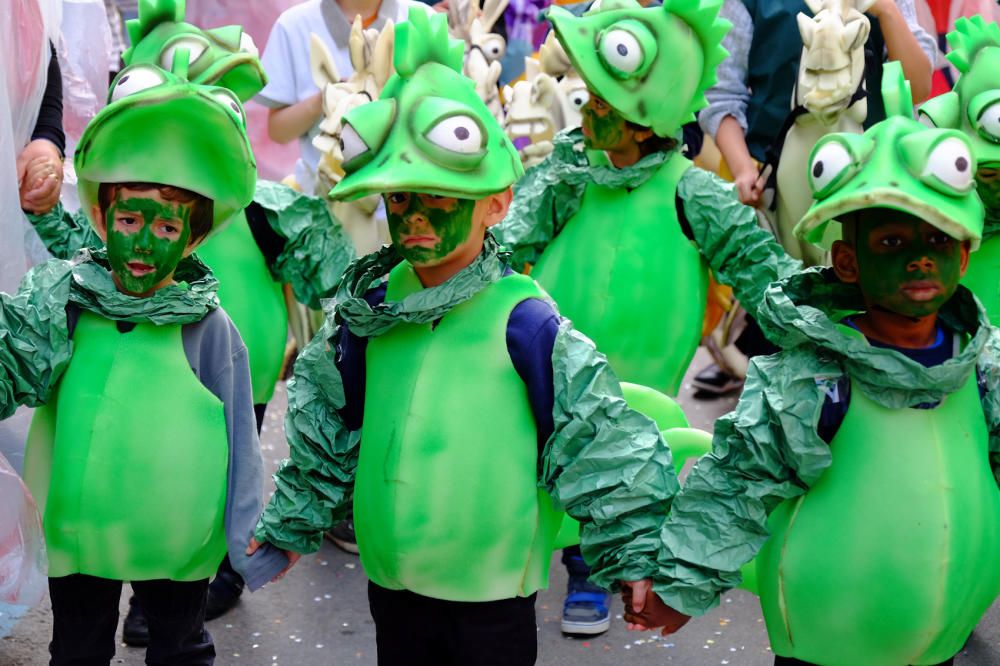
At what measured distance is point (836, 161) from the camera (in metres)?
2.21

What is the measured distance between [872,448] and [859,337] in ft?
0.59

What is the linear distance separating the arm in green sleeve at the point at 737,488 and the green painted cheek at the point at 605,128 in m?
1.33

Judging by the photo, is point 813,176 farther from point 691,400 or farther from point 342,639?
point 691,400

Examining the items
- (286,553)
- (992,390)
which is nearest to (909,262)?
(992,390)

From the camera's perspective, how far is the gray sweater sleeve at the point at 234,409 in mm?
2789

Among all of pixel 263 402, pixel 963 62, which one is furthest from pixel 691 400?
pixel 963 62

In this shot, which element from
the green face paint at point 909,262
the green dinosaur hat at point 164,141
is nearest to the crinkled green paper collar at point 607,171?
the green dinosaur hat at point 164,141

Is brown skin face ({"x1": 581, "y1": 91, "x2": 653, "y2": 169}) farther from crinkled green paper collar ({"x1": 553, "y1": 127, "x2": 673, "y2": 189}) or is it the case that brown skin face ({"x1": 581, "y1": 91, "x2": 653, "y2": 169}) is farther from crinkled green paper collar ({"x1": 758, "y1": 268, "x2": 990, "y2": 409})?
crinkled green paper collar ({"x1": 758, "y1": 268, "x2": 990, "y2": 409})

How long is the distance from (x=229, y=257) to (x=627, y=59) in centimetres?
114

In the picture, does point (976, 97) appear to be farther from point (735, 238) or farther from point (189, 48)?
point (189, 48)

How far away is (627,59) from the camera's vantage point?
3426 millimetres

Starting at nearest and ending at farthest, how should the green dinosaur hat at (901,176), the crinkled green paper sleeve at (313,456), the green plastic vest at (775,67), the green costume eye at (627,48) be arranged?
the green dinosaur hat at (901,176) < the crinkled green paper sleeve at (313,456) < the green costume eye at (627,48) < the green plastic vest at (775,67)

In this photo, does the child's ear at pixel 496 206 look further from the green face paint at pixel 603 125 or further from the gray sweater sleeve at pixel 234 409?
the green face paint at pixel 603 125

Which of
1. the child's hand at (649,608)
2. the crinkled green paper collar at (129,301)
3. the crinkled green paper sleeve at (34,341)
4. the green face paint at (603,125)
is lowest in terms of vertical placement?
the child's hand at (649,608)
